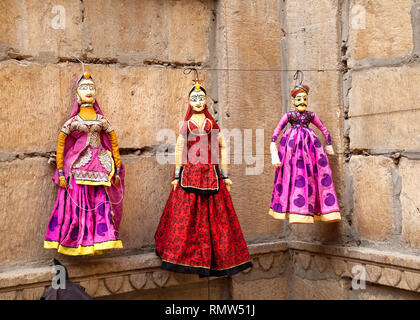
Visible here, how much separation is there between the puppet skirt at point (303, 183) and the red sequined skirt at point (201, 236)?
30cm

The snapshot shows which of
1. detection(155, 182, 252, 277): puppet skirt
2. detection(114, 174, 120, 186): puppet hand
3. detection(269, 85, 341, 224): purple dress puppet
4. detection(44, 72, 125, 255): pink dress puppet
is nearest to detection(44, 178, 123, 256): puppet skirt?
detection(44, 72, 125, 255): pink dress puppet

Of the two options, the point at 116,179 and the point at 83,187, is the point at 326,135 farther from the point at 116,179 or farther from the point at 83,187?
the point at 83,187

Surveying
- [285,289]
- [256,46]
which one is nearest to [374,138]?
[256,46]

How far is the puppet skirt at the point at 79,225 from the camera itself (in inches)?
112

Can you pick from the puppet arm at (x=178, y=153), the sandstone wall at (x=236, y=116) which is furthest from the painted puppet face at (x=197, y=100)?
the sandstone wall at (x=236, y=116)

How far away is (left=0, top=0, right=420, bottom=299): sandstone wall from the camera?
299cm

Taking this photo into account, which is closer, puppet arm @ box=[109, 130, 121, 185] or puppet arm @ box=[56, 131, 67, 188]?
puppet arm @ box=[56, 131, 67, 188]

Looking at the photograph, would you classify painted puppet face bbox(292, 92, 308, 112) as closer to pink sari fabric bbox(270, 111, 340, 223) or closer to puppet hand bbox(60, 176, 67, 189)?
pink sari fabric bbox(270, 111, 340, 223)

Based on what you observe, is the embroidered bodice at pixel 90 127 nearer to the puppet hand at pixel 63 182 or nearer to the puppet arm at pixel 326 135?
the puppet hand at pixel 63 182

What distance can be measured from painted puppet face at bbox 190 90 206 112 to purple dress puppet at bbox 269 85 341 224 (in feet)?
1.47

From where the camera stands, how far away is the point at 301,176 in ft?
9.80

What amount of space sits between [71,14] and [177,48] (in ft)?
2.30

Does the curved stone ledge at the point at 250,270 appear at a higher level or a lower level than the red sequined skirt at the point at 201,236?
lower
